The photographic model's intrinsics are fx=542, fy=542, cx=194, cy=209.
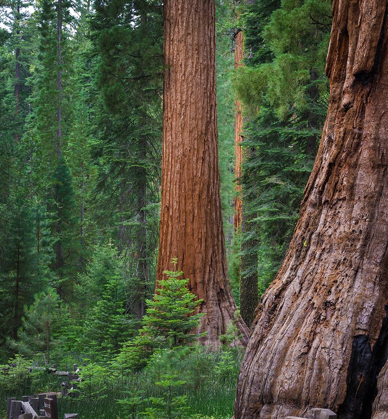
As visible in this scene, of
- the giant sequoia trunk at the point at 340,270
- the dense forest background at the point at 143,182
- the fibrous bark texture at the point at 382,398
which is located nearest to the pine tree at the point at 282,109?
the dense forest background at the point at 143,182

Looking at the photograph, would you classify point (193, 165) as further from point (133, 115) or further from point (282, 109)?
point (133, 115)

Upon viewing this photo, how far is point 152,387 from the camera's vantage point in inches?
253

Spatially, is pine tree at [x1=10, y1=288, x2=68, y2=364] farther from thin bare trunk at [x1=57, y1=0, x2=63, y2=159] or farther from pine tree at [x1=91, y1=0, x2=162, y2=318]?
thin bare trunk at [x1=57, y1=0, x2=63, y2=159]

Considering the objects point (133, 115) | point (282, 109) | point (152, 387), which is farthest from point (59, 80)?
point (152, 387)

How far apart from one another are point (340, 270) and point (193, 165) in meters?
5.05

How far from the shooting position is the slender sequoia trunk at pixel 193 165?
897cm

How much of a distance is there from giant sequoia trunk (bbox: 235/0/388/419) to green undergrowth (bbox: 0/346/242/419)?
1.01 metres

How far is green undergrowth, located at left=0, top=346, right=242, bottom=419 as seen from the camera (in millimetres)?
5441

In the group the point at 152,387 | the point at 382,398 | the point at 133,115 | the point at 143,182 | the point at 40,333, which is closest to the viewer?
the point at 382,398

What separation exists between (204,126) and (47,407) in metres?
5.68

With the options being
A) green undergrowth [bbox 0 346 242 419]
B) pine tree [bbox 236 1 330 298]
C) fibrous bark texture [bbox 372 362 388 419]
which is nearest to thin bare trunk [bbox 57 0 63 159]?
pine tree [bbox 236 1 330 298]

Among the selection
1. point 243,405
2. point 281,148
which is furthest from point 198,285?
point 243,405

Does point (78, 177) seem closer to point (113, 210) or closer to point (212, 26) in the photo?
point (113, 210)

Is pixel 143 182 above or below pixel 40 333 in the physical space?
above
